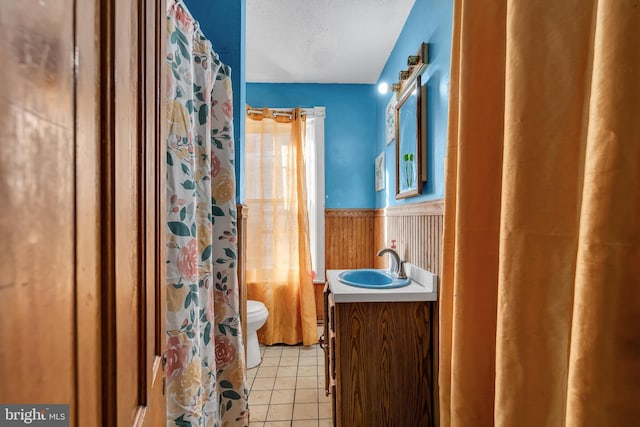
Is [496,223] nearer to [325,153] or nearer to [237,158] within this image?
[237,158]

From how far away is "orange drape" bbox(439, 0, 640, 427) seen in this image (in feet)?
1.20

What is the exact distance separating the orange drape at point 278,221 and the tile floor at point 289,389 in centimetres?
27

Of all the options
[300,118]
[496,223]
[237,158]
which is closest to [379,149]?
[300,118]

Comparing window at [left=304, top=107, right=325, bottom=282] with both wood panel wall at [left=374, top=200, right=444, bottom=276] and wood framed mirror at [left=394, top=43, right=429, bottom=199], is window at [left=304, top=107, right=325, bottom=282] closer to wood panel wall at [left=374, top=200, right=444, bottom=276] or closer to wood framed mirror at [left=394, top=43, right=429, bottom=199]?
wood panel wall at [left=374, top=200, right=444, bottom=276]

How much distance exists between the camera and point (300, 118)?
3.01m

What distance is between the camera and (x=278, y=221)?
297 cm

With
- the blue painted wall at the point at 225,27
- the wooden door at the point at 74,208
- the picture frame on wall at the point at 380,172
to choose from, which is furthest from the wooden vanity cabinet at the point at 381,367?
the picture frame on wall at the point at 380,172

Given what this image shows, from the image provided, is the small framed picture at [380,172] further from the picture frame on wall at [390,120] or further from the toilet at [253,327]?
the toilet at [253,327]

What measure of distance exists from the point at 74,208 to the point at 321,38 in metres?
2.50

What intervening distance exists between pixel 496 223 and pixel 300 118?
2614mm

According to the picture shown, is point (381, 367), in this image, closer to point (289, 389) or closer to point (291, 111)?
point (289, 389)

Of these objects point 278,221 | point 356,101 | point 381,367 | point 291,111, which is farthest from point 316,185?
point 381,367

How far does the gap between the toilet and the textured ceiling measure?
2.08m

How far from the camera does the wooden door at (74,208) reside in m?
0.19
